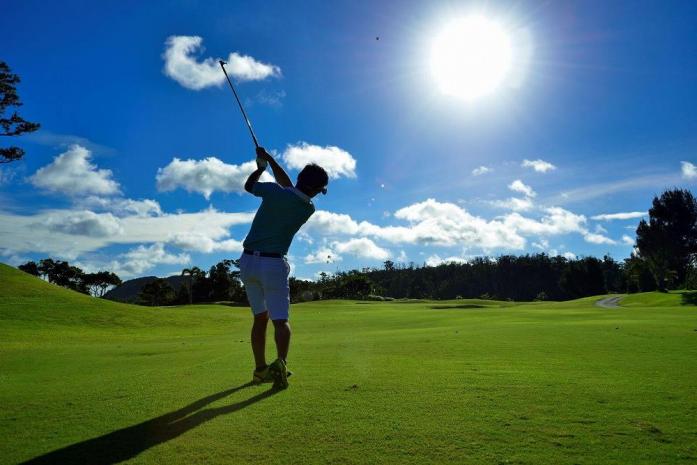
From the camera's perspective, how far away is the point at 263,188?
229 inches

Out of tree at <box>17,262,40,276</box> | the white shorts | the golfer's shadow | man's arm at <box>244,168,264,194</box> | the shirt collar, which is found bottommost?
the golfer's shadow

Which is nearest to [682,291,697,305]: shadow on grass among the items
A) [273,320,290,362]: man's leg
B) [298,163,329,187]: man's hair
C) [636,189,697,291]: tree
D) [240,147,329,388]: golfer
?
[636,189,697,291]: tree

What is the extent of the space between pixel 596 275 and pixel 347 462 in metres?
132

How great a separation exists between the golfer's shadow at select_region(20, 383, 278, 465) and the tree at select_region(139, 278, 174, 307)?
364ft

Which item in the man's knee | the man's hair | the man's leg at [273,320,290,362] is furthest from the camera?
the man's hair

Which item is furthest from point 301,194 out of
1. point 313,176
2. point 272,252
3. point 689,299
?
point 689,299

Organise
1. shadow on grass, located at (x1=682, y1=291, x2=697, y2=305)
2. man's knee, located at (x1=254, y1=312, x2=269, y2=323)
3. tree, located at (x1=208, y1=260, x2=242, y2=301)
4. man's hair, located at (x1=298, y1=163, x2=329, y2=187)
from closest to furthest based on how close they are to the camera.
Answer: man's knee, located at (x1=254, y1=312, x2=269, y2=323)
man's hair, located at (x1=298, y1=163, x2=329, y2=187)
shadow on grass, located at (x1=682, y1=291, x2=697, y2=305)
tree, located at (x1=208, y1=260, x2=242, y2=301)

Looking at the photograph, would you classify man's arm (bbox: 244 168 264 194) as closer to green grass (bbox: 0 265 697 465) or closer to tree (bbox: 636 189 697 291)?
green grass (bbox: 0 265 697 465)

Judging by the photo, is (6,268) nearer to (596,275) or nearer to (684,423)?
(684,423)

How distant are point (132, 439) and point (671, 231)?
92.5 m

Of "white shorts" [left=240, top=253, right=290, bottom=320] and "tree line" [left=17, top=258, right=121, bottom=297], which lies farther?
"tree line" [left=17, top=258, right=121, bottom=297]

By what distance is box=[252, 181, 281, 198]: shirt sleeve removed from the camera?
578cm

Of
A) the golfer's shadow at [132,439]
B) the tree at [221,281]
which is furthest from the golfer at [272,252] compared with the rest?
the tree at [221,281]

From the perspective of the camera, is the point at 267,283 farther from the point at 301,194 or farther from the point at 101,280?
the point at 101,280
